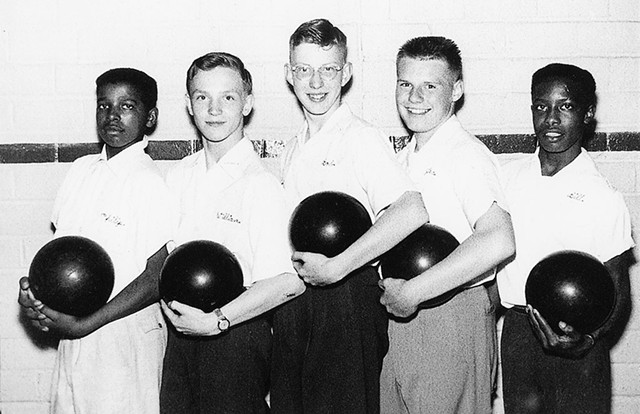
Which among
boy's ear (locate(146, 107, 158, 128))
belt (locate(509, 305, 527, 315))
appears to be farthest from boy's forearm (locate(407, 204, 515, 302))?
boy's ear (locate(146, 107, 158, 128))

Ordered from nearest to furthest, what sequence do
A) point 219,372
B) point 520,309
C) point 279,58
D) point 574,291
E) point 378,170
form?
point 574,291
point 219,372
point 378,170
point 520,309
point 279,58

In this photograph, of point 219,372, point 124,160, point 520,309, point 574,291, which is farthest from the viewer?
point 124,160

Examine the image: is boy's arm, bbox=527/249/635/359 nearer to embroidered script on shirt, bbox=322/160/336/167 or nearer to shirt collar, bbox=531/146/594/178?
shirt collar, bbox=531/146/594/178

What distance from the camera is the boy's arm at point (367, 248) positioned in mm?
2902

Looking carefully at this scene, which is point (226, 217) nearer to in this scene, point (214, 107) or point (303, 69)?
point (214, 107)

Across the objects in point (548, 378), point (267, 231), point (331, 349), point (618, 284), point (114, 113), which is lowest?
point (548, 378)

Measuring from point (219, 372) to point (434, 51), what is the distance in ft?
5.42

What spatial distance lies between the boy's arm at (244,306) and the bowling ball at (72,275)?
0.97ft

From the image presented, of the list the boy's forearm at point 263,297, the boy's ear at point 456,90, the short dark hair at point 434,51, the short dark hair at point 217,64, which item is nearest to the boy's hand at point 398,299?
the boy's forearm at point 263,297

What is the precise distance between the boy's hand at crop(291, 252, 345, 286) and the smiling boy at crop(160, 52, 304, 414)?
0.11 meters

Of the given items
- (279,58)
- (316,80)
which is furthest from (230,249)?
(279,58)

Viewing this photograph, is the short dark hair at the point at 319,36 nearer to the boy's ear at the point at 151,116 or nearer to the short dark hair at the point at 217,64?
the short dark hair at the point at 217,64

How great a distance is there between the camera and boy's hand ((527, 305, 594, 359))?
2.96m

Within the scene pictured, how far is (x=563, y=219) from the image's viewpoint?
10.5 ft
